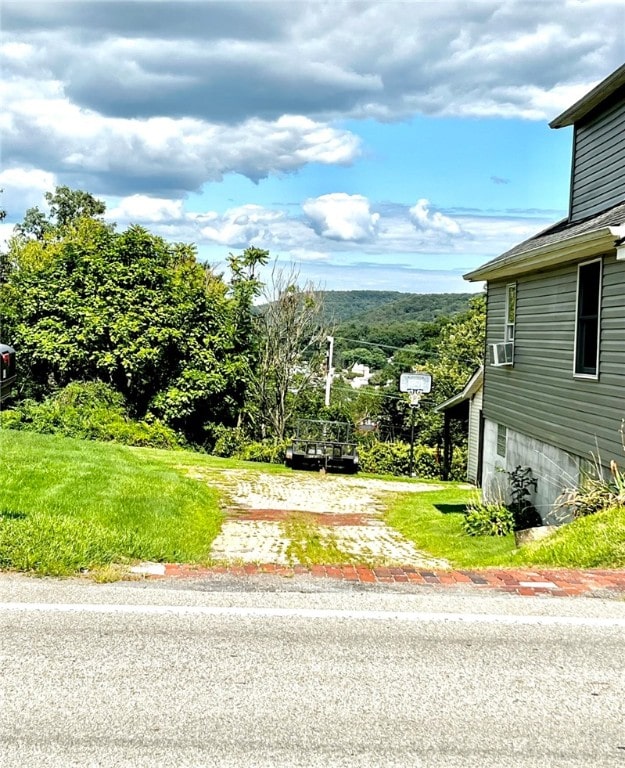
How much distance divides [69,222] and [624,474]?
44192mm

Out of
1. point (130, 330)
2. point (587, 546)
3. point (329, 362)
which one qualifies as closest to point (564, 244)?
point (587, 546)

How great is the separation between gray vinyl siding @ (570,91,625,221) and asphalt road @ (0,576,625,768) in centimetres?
883

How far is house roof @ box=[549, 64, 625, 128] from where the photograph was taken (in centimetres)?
1198

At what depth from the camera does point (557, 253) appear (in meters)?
12.0

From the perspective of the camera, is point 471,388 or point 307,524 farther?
point 471,388

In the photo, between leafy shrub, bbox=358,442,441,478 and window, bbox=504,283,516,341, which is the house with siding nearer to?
window, bbox=504,283,516,341

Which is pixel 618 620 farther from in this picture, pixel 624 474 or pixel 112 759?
pixel 624 474

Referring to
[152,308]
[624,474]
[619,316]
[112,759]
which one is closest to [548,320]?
[619,316]

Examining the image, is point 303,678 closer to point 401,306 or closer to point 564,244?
point 564,244

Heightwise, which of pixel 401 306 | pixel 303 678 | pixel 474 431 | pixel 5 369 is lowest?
pixel 474 431

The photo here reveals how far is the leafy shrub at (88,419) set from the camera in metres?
22.7

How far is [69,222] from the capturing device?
48656 mm

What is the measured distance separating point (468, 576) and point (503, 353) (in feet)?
32.8

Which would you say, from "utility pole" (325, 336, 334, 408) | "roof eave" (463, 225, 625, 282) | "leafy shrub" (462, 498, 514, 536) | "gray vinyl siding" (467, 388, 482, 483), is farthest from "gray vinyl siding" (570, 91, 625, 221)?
"utility pole" (325, 336, 334, 408)
